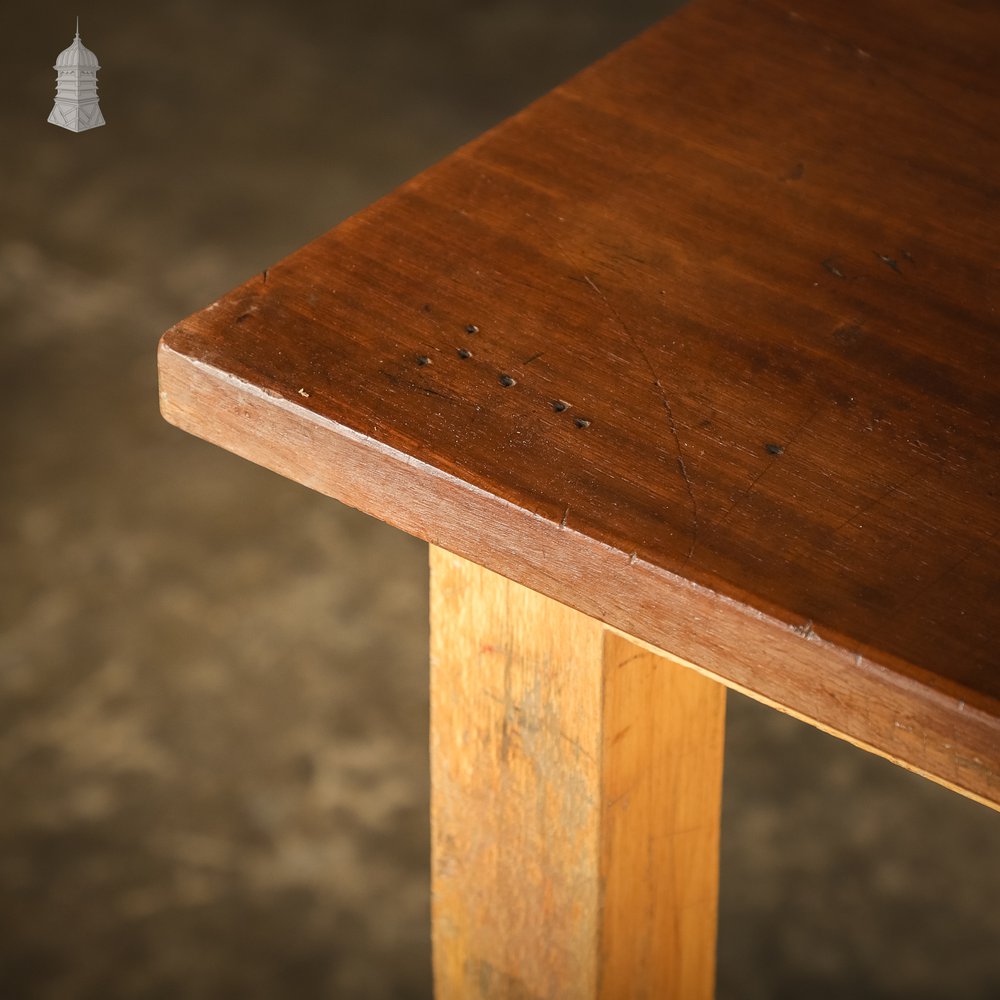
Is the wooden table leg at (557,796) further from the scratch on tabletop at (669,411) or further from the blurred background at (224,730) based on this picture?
the blurred background at (224,730)

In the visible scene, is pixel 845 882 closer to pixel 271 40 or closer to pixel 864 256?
pixel 864 256

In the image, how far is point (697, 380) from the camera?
59cm

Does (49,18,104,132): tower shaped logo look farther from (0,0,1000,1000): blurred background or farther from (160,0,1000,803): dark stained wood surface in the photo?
(0,0,1000,1000): blurred background

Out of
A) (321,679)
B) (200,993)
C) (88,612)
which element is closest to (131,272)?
(88,612)

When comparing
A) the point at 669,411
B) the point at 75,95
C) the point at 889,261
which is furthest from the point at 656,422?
the point at 75,95

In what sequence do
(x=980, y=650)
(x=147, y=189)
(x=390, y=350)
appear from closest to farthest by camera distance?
(x=980, y=650) < (x=390, y=350) < (x=147, y=189)

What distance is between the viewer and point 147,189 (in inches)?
88.4

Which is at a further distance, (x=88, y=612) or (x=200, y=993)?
(x=88, y=612)

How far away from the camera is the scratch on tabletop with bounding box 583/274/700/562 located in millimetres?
539

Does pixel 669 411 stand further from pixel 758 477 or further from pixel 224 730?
pixel 224 730

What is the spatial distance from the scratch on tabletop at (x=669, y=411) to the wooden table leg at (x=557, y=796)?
0.13 metres

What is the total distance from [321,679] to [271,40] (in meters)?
1.31

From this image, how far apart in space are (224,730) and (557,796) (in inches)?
34.2

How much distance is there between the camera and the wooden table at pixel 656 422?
529mm
